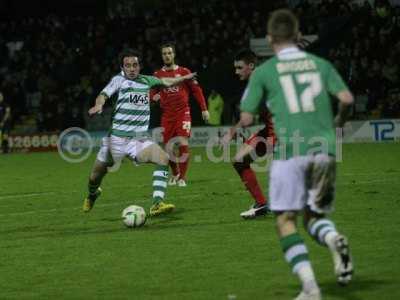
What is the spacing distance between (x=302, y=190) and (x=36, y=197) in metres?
9.81

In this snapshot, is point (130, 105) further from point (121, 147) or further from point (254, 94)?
point (254, 94)

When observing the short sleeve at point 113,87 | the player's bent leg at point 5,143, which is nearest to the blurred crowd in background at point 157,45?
the player's bent leg at point 5,143

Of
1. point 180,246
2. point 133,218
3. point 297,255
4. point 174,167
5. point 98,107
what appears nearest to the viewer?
point 297,255

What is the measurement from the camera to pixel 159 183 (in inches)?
503

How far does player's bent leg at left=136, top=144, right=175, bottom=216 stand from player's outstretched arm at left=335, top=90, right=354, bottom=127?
208 inches

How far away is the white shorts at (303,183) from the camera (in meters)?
6.91

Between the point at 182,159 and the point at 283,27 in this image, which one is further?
the point at 182,159

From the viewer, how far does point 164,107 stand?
17.1 m

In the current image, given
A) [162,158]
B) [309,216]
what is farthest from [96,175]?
[309,216]

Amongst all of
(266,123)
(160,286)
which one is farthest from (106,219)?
(160,286)

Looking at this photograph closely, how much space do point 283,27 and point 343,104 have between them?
0.76 m

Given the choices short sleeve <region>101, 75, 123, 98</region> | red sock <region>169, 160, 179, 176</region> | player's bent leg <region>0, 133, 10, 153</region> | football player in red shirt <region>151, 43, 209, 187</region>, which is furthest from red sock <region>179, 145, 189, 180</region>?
player's bent leg <region>0, 133, 10, 153</region>

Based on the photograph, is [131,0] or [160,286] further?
[131,0]

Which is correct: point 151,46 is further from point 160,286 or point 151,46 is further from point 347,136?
point 160,286
